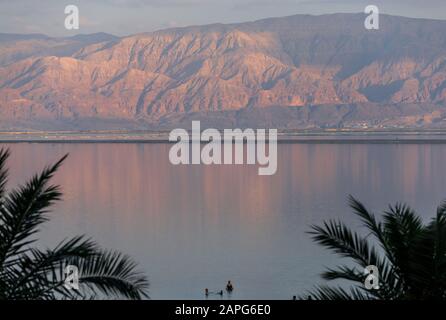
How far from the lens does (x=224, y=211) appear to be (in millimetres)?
39375

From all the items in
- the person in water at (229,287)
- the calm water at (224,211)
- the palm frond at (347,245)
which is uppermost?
the calm water at (224,211)

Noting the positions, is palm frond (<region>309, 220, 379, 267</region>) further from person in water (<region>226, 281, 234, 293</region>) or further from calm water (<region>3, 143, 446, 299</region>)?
person in water (<region>226, 281, 234, 293</region>)

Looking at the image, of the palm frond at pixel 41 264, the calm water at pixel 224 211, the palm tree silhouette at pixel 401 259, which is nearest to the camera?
the palm frond at pixel 41 264

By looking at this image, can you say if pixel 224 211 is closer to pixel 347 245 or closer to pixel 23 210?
pixel 347 245

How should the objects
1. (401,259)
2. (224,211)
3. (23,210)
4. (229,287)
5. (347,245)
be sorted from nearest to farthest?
(23,210) → (401,259) → (347,245) → (229,287) → (224,211)

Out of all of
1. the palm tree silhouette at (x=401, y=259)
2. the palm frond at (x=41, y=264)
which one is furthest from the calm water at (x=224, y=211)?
the palm frond at (x=41, y=264)

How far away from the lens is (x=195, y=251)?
26328 millimetres

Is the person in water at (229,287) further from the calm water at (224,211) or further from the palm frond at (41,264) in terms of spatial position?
the palm frond at (41,264)

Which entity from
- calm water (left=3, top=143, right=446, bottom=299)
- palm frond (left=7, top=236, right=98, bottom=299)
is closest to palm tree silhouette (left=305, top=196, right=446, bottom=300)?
palm frond (left=7, top=236, right=98, bottom=299)

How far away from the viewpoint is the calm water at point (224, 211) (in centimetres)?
2280

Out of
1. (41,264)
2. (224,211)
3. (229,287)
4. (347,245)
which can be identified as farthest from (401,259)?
(224,211)

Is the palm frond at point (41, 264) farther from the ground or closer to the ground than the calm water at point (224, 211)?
closer to the ground
